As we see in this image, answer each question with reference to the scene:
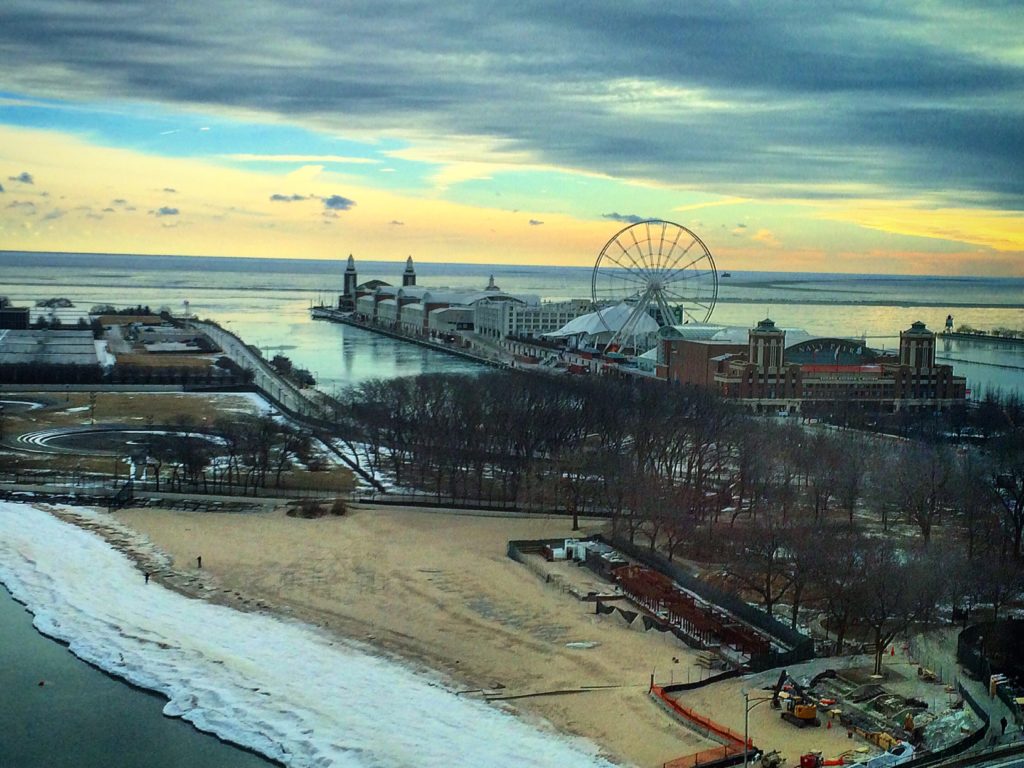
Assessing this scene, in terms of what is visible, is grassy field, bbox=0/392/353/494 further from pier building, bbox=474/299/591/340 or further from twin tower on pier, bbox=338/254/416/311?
twin tower on pier, bbox=338/254/416/311

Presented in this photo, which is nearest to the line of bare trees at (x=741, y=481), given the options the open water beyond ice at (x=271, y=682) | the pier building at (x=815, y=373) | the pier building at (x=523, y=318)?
the open water beyond ice at (x=271, y=682)

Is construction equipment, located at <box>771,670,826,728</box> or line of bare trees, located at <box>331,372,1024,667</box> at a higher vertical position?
line of bare trees, located at <box>331,372,1024,667</box>

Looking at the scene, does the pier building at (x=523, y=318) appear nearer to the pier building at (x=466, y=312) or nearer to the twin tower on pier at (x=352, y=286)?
the pier building at (x=466, y=312)

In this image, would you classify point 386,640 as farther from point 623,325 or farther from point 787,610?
point 623,325

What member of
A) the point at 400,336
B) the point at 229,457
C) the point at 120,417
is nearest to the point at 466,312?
the point at 400,336

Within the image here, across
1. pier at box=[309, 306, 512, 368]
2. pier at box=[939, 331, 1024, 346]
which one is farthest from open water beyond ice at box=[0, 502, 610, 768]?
pier at box=[939, 331, 1024, 346]

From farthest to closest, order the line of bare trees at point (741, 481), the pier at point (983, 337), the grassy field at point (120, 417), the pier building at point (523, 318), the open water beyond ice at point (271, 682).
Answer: the pier at point (983, 337) → the pier building at point (523, 318) → the grassy field at point (120, 417) → the line of bare trees at point (741, 481) → the open water beyond ice at point (271, 682)

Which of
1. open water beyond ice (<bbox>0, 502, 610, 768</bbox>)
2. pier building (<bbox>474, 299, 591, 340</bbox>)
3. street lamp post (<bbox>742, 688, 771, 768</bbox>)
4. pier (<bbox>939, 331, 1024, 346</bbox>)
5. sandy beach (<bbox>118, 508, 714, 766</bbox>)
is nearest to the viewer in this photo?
street lamp post (<bbox>742, 688, 771, 768</bbox>)
